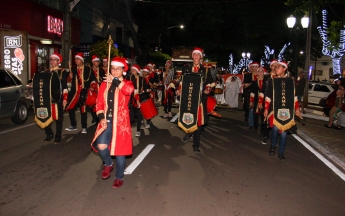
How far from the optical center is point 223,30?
47000mm

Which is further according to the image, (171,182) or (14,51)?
(14,51)

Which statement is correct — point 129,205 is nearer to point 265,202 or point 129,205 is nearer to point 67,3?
point 265,202

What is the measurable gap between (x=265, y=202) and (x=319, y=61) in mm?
65418

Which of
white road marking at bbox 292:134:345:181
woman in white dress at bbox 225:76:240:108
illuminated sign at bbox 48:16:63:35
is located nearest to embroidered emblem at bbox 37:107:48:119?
white road marking at bbox 292:134:345:181

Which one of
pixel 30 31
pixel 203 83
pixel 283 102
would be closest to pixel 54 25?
pixel 30 31

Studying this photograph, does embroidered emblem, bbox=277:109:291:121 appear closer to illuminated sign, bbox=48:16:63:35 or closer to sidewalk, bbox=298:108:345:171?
sidewalk, bbox=298:108:345:171

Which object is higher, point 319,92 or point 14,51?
point 14,51

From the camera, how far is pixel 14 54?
623 inches

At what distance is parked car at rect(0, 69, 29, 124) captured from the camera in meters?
10.6

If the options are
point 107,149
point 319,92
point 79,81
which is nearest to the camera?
point 107,149

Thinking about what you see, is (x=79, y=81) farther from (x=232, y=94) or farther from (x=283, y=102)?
(x=232, y=94)

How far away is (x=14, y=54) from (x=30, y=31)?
182 inches

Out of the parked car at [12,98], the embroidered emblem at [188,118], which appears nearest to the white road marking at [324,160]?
the embroidered emblem at [188,118]

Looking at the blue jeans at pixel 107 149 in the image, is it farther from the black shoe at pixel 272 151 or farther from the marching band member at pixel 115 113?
the black shoe at pixel 272 151
